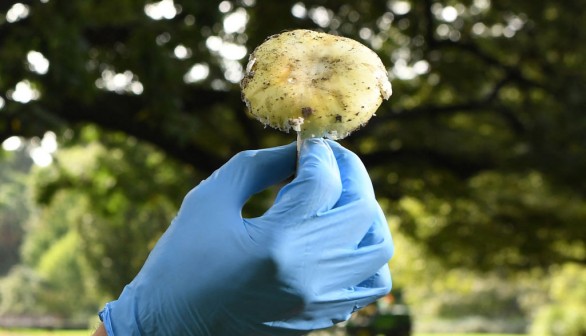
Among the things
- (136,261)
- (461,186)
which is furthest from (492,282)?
(461,186)

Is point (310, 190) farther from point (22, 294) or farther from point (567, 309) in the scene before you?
point (22, 294)

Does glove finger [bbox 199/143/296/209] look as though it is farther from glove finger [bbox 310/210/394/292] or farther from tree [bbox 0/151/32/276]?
tree [bbox 0/151/32/276]

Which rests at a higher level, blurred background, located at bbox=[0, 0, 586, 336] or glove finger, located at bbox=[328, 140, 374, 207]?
glove finger, located at bbox=[328, 140, 374, 207]

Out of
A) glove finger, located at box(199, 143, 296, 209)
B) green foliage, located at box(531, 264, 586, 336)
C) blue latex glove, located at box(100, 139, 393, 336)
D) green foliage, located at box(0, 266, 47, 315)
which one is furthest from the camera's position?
green foliage, located at box(0, 266, 47, 315)

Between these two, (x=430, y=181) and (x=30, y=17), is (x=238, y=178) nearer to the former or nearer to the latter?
(x=30, y=17)

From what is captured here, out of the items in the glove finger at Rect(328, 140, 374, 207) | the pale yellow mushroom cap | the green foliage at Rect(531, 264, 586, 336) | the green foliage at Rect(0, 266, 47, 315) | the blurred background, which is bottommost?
the green foliage at Rect(0, 266, 47, 315)

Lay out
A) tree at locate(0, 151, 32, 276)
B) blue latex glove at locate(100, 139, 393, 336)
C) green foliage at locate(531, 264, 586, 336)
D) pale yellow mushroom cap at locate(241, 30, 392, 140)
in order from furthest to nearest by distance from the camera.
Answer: tree at locate(0, 151, 32, 276)
green foliage at locate(531, 264, 586, 336)
pale yellow mushroom cap at locate(241, 30, 392, 140)
blue latex glove at locate(100, 139, 393, 336)

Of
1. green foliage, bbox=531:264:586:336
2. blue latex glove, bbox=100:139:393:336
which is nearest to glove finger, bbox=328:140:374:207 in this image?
blue latex glove, bbox=100:139:393:336

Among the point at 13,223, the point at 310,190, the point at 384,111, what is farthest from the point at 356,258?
the point at 13,223
